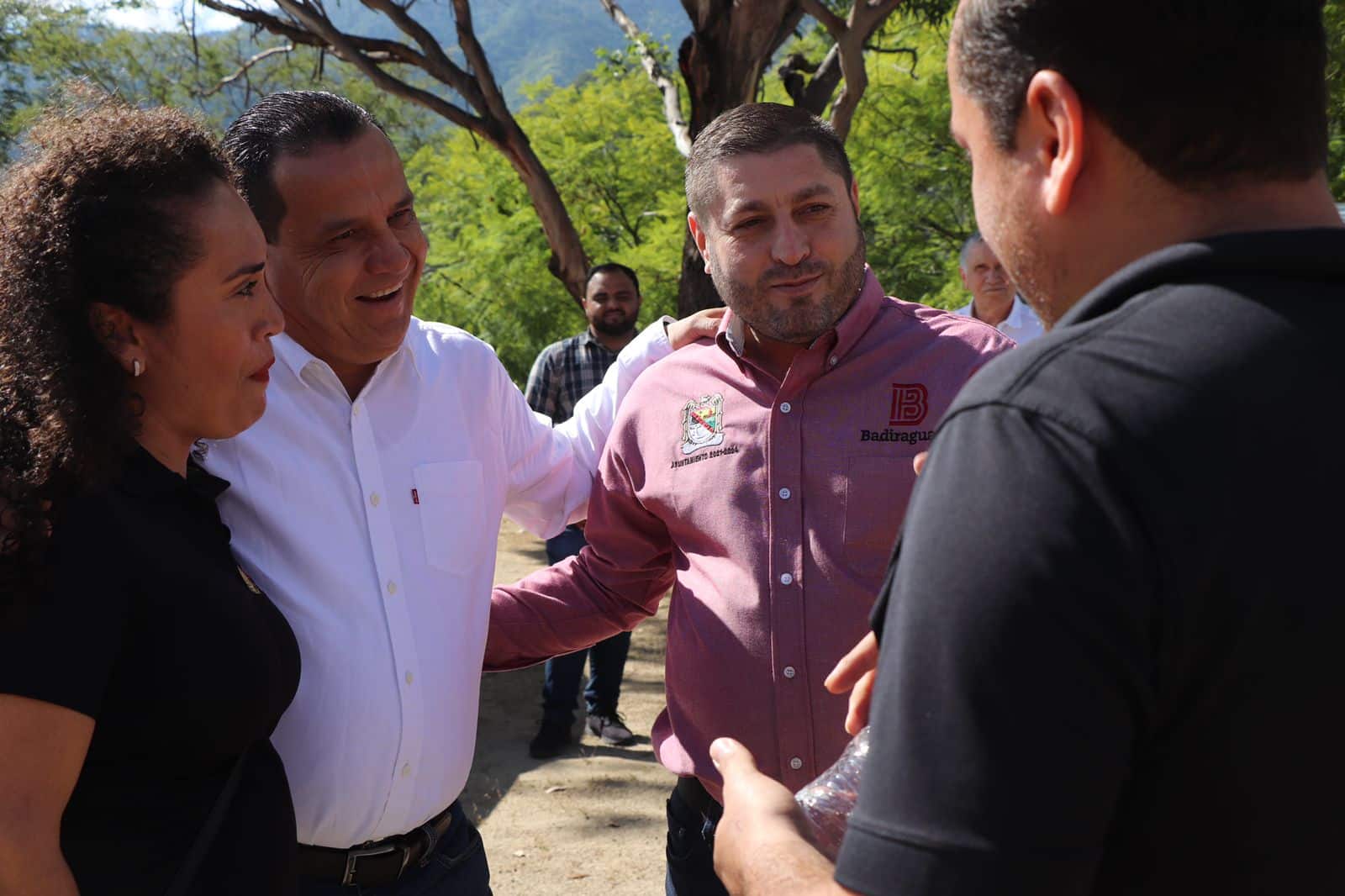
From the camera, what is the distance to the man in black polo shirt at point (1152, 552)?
0.91 meters

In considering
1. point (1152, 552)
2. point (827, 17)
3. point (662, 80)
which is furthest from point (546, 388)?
point (1152, 552)

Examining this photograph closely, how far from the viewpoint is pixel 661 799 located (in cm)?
581

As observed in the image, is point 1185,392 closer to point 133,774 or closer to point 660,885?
point 133,774

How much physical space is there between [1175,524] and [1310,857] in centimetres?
30

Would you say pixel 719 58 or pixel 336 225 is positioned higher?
pixel 719 58

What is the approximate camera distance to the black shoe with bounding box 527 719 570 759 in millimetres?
6309

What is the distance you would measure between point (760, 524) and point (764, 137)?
2.92 feet

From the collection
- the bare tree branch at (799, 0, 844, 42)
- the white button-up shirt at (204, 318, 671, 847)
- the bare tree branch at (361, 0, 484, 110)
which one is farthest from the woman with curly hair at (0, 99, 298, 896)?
the bare tree branch at (361, 0, 484, 110)

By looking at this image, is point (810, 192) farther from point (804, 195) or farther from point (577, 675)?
point (577, 675)

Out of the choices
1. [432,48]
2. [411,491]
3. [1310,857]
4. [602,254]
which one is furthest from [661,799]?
[602,254]

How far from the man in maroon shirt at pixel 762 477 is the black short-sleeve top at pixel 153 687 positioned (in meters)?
0.87

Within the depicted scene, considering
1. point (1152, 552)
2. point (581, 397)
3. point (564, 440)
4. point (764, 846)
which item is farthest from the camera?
point (581, 397)

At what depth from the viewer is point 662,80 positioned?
1003 cm

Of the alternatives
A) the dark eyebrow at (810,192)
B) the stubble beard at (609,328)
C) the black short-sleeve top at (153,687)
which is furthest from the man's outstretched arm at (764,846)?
the stubble beard at (609,328)
